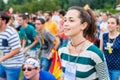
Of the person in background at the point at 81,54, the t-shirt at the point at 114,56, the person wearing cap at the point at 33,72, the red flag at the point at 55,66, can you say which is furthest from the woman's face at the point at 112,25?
the person in background at the point at 81,54

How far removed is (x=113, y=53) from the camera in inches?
276

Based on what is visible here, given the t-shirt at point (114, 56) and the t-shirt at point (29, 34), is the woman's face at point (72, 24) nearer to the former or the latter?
the t-shirt at point (114, 56)

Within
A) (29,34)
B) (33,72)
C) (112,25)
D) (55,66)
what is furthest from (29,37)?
(33,72)

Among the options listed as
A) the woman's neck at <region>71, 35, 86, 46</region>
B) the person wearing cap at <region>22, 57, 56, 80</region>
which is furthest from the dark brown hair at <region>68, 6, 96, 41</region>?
the person wearing cap at <region>22, 57, 56, 80</region>

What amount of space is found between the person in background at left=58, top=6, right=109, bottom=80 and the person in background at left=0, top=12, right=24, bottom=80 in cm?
294

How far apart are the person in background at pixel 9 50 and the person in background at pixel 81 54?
294cm

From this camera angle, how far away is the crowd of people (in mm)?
3824

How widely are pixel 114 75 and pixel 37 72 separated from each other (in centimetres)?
211

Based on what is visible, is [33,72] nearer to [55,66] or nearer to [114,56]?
[114,56]

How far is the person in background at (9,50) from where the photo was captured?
6.82 metres

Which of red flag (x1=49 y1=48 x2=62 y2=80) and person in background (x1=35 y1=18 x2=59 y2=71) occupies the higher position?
person in background (x1=35 y1=18 x2=59 y2=71)

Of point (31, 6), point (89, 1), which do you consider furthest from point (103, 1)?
point (31, 6)

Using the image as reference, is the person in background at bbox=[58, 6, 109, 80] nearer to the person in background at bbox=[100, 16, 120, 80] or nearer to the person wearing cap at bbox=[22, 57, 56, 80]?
the person wearing cap at bbox=[22, 57, 56, 80]

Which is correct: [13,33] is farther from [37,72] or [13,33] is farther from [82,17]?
[82,17]
